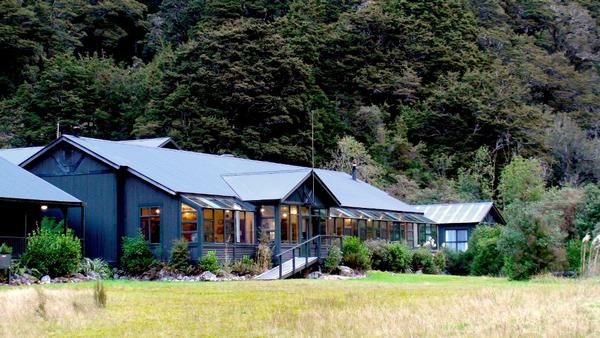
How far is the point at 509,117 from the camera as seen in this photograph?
74062 millimetres

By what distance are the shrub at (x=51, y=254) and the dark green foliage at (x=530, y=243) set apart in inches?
606

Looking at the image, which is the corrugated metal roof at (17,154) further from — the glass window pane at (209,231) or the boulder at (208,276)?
the boulder at (208,276)

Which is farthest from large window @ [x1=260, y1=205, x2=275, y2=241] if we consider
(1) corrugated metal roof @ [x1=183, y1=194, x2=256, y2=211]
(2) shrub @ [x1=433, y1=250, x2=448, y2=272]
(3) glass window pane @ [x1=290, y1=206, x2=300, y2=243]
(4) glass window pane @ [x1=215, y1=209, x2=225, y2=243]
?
(2) shrub @ [x1=433, y1=250, x2=448, y2=272]

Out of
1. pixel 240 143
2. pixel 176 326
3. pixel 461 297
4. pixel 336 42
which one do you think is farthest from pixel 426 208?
pixel 176 326

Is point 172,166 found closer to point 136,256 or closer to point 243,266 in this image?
point 136,256

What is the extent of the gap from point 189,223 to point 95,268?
4.00 m

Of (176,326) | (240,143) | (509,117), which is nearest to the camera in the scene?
(176,326)

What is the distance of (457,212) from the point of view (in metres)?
58.2

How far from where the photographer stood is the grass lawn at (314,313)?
54.0 ft

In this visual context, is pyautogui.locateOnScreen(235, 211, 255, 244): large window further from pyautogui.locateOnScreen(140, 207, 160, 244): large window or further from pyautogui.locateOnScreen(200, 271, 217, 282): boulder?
pyautogui.locateOnScreen(200, 271, 217, 282): boulder

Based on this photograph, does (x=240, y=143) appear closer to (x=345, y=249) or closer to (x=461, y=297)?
(x=345, y=249)

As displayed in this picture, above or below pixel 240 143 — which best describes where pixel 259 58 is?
above

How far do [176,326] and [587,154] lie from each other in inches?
2436

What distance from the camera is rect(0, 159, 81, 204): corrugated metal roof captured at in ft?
109
